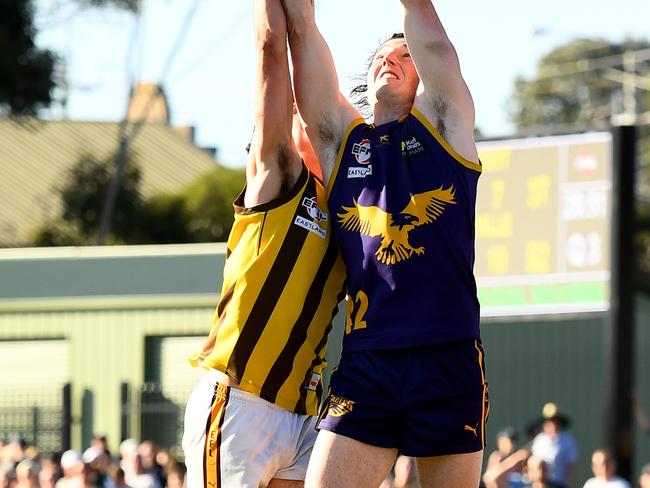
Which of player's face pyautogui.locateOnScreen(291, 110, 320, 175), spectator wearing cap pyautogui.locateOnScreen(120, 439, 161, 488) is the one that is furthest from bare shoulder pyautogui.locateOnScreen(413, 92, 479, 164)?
spectator wearing cap pyautogui.locateOnScreen(120, 439, 161, 488)

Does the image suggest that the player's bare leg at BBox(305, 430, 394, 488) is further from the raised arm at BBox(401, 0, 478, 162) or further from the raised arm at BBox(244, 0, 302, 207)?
the raised arm at BBox(401, 0, 478, 162)

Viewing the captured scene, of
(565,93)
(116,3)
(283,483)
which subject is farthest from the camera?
(565,93)

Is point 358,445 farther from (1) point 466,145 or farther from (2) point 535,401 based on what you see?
(2) point 535,401

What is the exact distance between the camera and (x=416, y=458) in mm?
5371

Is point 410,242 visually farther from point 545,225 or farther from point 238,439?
point 545,225

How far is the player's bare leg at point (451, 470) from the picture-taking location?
5.31m

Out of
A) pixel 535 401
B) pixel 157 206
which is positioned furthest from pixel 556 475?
pixel 157 206

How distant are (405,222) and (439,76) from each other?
559 mm

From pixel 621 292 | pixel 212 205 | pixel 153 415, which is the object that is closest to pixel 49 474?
pixel 153 415

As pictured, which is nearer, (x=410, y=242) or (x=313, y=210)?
(x=410, y=242)

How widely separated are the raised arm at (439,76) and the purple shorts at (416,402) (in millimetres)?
791

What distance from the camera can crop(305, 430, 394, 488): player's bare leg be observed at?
206 inches

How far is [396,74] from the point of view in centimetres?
563

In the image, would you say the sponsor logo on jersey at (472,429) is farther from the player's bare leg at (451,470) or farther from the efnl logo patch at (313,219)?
the efnl logo patch at (313,219)
